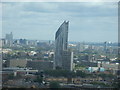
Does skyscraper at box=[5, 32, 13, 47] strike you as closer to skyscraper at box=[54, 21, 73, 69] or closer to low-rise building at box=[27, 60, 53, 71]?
low-rise building at box=[27, 60, 53, 71]

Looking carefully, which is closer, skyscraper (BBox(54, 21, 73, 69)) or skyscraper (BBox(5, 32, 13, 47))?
→ skyscraper (BBox(5, 32, 13, 47))

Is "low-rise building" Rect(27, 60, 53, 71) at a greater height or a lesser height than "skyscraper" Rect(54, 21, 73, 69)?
lesser

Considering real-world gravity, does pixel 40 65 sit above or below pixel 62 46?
below

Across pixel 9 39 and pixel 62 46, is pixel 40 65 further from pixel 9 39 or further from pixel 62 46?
pixel 9 39

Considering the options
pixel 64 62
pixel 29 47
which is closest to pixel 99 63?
pixel 64 62

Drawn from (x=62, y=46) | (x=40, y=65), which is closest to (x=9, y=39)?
(x=40, y=65)

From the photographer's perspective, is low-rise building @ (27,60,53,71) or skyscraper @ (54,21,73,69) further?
skyscraper @ (54,21,73,69)

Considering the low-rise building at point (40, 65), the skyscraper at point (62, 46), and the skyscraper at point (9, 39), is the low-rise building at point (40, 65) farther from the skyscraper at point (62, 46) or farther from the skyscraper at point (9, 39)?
the skyscraper at point (9, 39)

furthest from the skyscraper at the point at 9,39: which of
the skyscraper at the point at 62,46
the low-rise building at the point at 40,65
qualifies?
the skyscraper at the point at 62,46

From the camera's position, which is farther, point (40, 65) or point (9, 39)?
point (9, 39)

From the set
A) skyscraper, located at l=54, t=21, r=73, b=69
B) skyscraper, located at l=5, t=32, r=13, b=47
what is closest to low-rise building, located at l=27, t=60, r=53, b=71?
skyscraper, located at l=54, t=21, r=73, b=69
